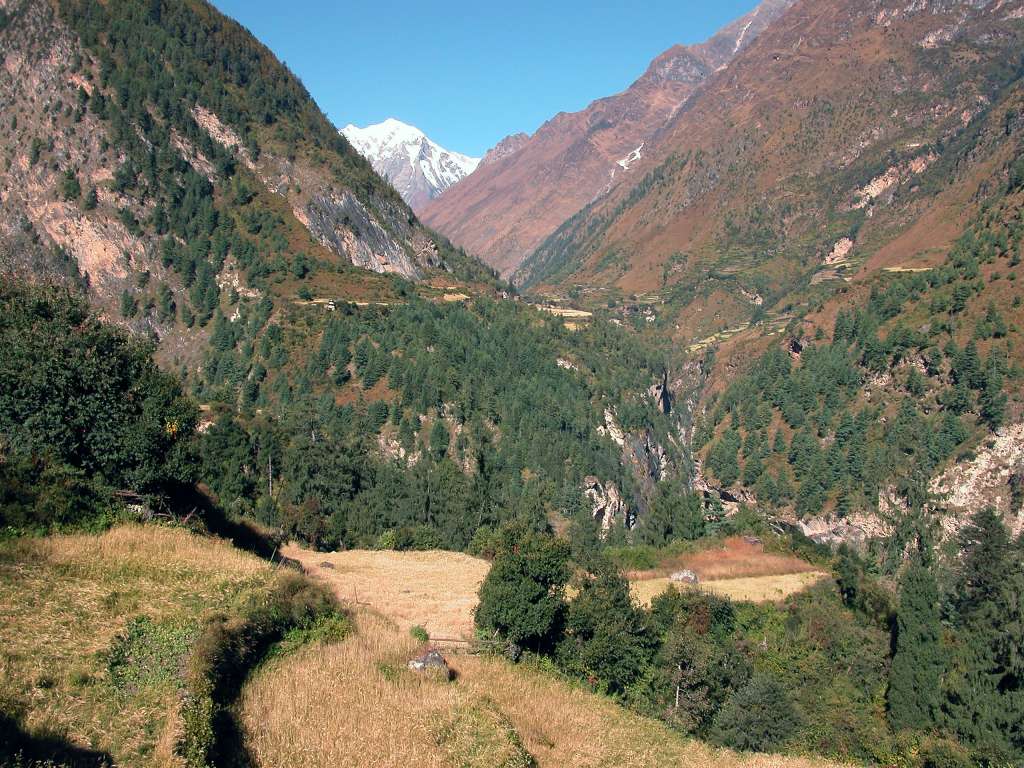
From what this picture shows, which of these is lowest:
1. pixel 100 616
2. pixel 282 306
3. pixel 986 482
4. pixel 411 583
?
pixel 411 583

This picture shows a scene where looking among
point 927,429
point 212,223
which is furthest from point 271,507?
point 927,429

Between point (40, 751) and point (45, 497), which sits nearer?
point (40, 751)

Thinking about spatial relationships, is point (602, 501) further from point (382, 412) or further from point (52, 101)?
point (52, 101)

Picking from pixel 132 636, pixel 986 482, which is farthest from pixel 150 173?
pixel 986 482

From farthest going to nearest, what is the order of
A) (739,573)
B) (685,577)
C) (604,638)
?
(739,573)
(685,577)
(604,638)

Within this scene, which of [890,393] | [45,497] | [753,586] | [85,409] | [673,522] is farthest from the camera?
[890,393]

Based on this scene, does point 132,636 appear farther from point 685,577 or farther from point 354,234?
point 354,234
